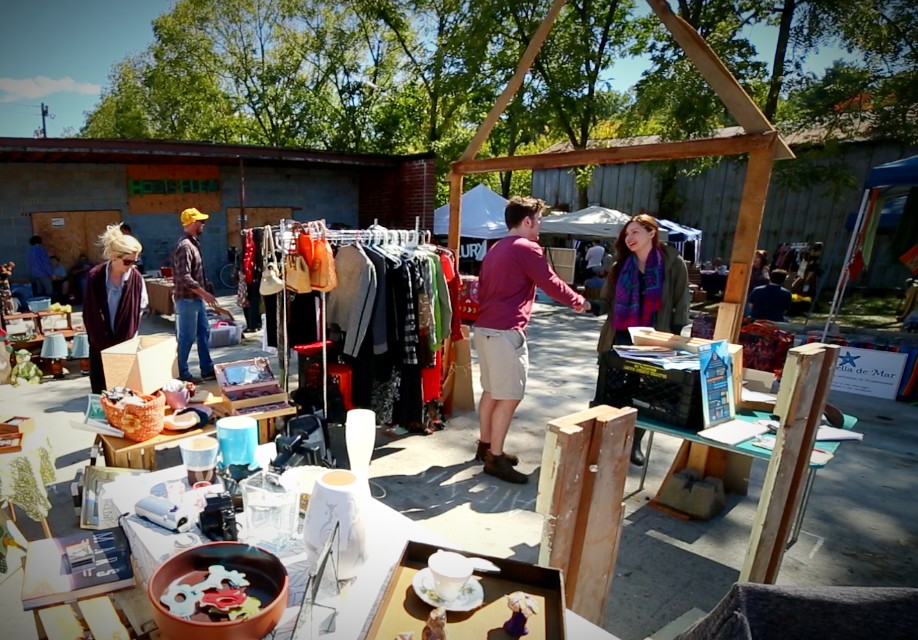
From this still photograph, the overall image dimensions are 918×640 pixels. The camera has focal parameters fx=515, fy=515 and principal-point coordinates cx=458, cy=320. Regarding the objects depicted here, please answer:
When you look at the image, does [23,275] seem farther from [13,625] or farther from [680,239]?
[680,239]

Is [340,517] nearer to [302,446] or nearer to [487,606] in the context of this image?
[487,606]

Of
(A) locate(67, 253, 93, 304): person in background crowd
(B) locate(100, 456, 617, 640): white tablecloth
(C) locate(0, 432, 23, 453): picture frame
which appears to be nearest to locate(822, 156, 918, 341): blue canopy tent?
(B) locate(100, 456, 617, 640): white tablecloth

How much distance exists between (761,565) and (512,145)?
676 inches

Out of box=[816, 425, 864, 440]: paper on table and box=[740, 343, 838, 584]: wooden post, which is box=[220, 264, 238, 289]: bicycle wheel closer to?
box=[816, 425, 864, 440]: paper on table

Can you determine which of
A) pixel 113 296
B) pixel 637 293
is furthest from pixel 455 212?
pixel 113 296

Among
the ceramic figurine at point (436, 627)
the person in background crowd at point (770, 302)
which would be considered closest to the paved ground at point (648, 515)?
the ceramic figurine at point (436, 627)

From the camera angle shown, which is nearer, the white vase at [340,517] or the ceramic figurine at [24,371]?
the white vase at [340,517]

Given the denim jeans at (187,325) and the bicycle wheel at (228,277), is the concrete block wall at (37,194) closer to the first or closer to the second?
the bicycle wheel at (228,277)

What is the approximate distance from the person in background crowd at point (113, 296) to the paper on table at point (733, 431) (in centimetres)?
391

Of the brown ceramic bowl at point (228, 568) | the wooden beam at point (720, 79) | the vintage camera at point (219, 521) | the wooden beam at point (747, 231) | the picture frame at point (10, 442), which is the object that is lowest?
the picture frame at point (10, 442)

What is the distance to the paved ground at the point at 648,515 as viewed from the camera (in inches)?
103

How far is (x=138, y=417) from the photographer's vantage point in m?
2.70

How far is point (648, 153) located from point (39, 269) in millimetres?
10701

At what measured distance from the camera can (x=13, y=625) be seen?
1397 millimetres
